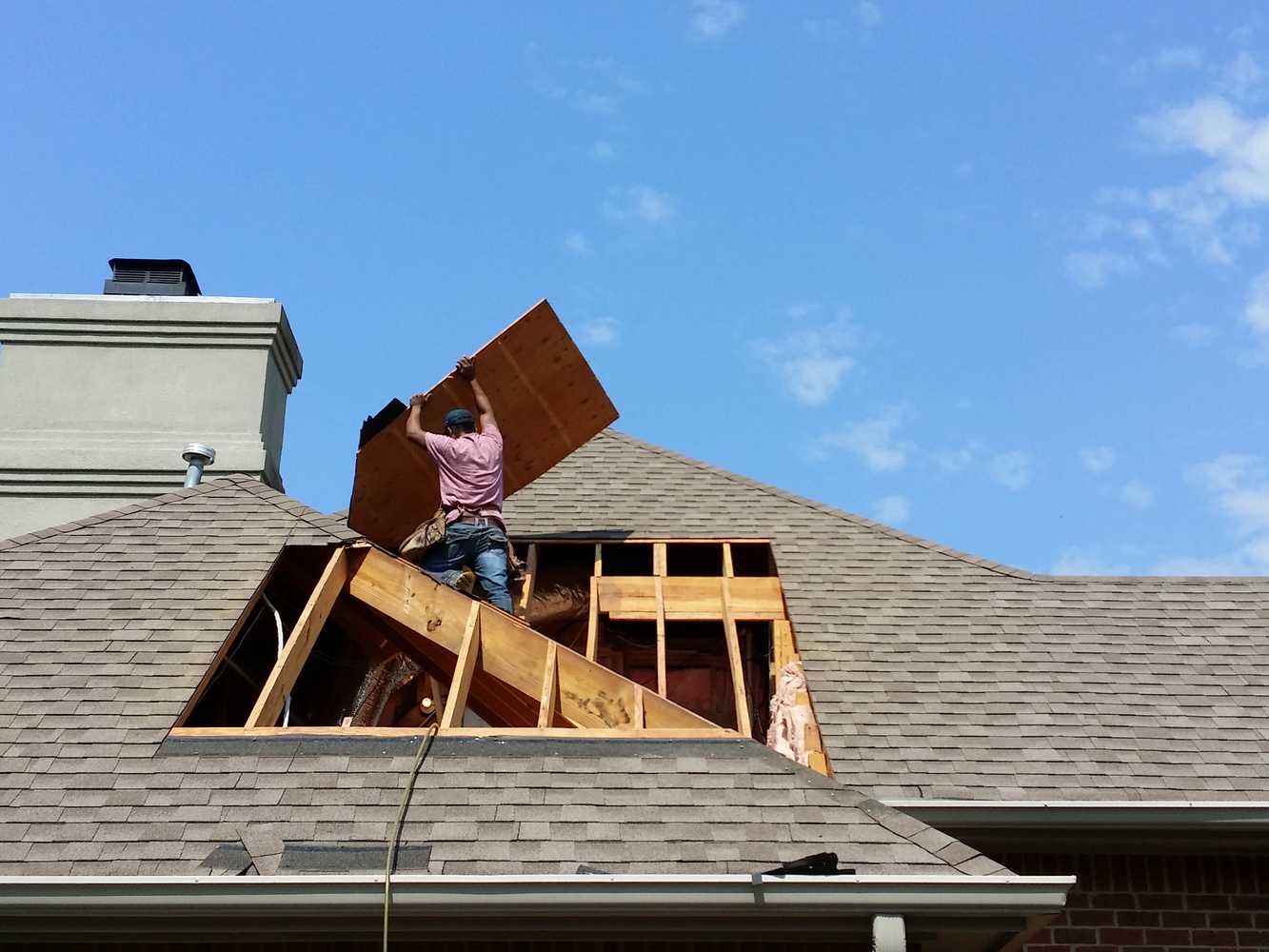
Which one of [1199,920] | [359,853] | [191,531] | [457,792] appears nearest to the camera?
[359,853]

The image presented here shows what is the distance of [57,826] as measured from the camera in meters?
6.47

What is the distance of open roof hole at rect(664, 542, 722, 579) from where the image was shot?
1107cm

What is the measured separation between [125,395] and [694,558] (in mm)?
5718

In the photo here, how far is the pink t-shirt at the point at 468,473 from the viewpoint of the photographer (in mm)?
9281

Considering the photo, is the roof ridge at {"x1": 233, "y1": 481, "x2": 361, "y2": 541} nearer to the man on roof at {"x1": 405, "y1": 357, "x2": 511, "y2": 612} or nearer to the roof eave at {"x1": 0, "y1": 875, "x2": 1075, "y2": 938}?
the man on roof at {"x1": 405, "y1": 357, "x2": 511, "y2": 612}

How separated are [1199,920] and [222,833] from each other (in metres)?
5.03

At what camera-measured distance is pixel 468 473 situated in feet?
30.9

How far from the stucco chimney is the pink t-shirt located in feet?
13.7

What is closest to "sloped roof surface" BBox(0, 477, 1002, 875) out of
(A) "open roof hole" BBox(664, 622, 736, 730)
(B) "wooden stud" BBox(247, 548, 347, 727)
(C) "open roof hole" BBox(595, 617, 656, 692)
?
(B) "wooden stud" BBox(247, 548, 347, 727)

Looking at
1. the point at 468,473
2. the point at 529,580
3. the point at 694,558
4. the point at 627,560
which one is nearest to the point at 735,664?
the point at 529,580

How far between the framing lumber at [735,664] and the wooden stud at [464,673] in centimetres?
144

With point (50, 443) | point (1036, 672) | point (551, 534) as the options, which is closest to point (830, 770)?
point (1036, 672)

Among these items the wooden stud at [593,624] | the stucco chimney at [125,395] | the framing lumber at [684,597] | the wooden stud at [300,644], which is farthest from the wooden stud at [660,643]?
the stucco chimney at [125,395]

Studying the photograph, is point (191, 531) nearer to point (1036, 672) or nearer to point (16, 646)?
point (16, 646)
